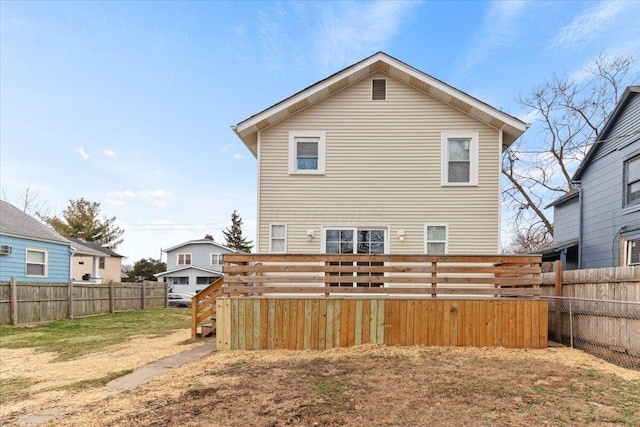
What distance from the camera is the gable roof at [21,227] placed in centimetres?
1360

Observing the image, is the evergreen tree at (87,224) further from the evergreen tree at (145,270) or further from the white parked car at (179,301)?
the white parked car at (179,301)

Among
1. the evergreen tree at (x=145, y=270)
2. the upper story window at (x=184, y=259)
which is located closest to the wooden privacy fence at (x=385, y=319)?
the upper story window at (x=184, y=259)

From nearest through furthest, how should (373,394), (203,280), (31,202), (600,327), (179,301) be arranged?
(373,394)
(600,327)
(179,301)
(203,280)
(31,202)

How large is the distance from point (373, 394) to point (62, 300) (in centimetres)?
1304

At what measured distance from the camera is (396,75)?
9.62 meters

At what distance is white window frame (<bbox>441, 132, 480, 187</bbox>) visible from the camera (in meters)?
9.28

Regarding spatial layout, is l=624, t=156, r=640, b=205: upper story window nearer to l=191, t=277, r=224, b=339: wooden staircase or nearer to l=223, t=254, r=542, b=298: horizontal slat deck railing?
l=223, t=254, r=542, b=298: horizontal slat deck railing

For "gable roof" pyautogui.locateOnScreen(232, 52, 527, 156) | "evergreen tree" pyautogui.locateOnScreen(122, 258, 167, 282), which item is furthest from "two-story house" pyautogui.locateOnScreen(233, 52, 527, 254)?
"evergreen tree" pyautogui.locateOnScreen(122, 258, 167, 282)

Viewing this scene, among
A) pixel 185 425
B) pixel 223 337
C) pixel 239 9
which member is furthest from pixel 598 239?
pixel 239 9

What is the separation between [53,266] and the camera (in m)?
15.5

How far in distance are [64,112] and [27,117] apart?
269cm

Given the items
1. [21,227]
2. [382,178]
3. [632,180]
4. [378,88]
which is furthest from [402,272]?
[21,227]

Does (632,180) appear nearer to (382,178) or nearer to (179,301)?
(382,178)

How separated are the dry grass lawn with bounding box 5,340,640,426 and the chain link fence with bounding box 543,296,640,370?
35cm
